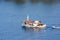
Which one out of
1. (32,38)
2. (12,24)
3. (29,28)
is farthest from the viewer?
(12,24)

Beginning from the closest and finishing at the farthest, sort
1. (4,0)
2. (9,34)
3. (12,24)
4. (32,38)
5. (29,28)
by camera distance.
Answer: (32,38)
(9,34)
(29,28)
(12,24)
(4,0)

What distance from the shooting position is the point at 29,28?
39125 millimetres

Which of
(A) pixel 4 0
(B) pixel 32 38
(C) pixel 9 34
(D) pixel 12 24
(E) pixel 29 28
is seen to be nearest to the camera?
(B) pixel 32 38

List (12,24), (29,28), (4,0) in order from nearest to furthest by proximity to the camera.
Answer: (29,28), (12,24), (4,0)

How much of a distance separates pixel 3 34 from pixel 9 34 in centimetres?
63

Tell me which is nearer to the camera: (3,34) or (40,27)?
(3,34)

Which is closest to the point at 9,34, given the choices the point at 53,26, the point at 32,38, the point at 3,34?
the point at 3,34

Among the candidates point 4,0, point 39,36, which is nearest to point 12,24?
point 39,36

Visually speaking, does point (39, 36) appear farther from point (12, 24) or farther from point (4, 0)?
point (4, 0)

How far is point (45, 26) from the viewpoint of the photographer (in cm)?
3944

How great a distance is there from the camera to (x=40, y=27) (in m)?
39.2

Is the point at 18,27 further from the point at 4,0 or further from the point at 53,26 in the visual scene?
the point at 4,0

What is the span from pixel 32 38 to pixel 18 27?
669 cm

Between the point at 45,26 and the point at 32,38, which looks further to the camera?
the point at 45,26
